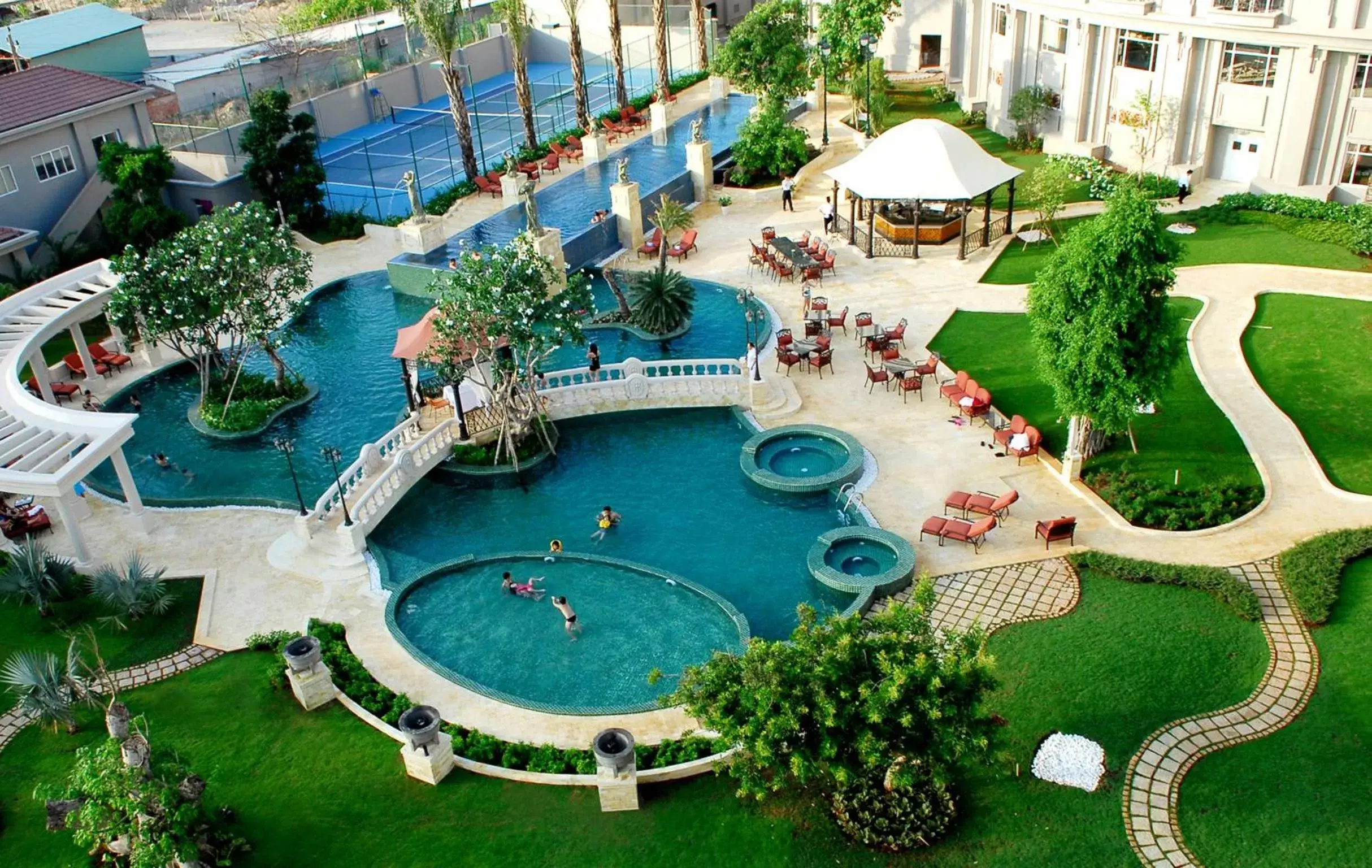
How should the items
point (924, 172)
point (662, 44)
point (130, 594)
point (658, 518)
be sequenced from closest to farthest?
1. point (130, 594)
2. point (658, 518)
3. point (924, 172)
4. point (662, 44)

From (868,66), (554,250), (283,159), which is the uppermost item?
(868,66)

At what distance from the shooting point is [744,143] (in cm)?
5066

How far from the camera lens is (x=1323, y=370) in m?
31.7

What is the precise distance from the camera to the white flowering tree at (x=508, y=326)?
29141 millimetres

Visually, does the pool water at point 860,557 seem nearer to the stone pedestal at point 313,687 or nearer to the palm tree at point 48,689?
the stone pedestal at point 313,687

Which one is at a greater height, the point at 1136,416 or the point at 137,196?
the point at 137,196

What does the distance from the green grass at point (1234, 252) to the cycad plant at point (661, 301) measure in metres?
11.2

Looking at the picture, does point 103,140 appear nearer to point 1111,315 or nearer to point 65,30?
point 65,30

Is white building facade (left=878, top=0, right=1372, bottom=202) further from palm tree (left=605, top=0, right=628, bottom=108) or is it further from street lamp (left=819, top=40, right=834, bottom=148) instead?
palm tree (left=605, top=0, right=628, bottom=108)

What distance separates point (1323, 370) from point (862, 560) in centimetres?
1628

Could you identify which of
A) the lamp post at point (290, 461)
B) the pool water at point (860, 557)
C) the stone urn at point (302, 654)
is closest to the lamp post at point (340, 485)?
the lamp post at point (290, 461)

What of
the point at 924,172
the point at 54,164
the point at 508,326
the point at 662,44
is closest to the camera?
the point at 508,326

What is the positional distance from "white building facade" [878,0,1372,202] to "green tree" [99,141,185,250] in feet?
129

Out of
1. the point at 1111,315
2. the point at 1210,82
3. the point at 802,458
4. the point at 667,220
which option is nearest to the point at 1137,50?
the point at 1210,82
